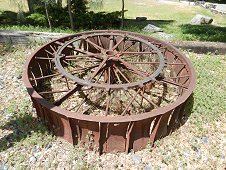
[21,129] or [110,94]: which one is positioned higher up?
[110,94]

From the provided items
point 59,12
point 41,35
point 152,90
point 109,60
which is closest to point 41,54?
point 109,60

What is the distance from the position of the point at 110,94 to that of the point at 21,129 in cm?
215

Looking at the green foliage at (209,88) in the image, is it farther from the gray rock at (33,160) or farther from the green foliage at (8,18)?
the green foliage at (8,18)

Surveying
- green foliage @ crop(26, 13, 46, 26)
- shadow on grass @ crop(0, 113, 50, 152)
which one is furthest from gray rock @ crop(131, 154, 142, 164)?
green foliage @ crop(26, 13, 46, 26)

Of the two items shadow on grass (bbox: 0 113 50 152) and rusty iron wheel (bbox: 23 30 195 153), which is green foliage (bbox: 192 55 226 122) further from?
shadow on grass (bbox: 0 113 50 152)

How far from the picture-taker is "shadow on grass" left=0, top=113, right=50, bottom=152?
19.2 ft

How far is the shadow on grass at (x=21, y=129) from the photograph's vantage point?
19.2ft

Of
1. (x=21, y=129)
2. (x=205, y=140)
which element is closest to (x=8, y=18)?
(x=21, y=129)

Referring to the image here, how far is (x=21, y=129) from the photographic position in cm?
620

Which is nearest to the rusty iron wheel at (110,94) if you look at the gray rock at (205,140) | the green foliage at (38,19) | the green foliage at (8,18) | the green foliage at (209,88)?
the green foliage at (209,88)

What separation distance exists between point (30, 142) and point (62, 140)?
663 mm

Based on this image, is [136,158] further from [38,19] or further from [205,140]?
[38,19]

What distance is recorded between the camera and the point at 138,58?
29.1 feet

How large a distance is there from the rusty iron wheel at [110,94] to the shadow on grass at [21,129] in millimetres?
301
